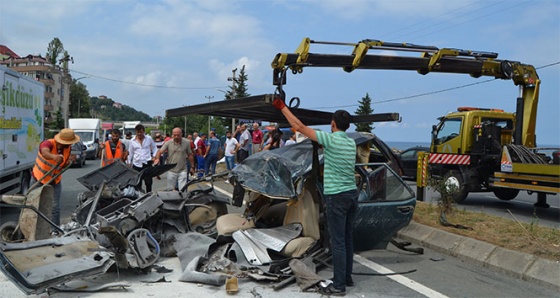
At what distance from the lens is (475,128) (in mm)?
12125

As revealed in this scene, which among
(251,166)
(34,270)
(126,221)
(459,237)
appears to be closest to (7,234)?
(126,221)

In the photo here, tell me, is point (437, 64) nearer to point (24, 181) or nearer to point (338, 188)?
point (338, 188)

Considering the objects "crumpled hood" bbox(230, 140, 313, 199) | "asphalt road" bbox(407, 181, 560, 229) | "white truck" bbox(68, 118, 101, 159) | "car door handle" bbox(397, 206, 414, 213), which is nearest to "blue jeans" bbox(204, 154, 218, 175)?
"asphalt road" bbox(407, 181, 560, 229)

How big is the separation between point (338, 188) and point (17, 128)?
8188mm

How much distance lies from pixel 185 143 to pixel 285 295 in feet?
17.4

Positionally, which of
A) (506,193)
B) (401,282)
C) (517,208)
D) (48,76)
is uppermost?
(48,76)

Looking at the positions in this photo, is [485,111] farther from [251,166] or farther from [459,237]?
[251,166]

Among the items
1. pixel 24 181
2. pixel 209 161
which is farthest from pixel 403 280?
pixel 209 161

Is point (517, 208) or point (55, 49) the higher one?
point (55, 49)

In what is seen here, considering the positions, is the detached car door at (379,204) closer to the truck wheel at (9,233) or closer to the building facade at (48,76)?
the truck wheel at (9,233)

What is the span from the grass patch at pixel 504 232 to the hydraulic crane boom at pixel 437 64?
10.3 ft

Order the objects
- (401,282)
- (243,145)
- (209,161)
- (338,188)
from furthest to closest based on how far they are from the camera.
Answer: (209,161) → (243,145) → (401,282) → (338,188)

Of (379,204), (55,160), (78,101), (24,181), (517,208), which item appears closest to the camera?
(379,204)

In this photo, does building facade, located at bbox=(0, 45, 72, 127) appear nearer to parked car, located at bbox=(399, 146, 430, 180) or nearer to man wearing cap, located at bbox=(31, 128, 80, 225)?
parked car, located at bbox=(399, 146, 430, 180)
